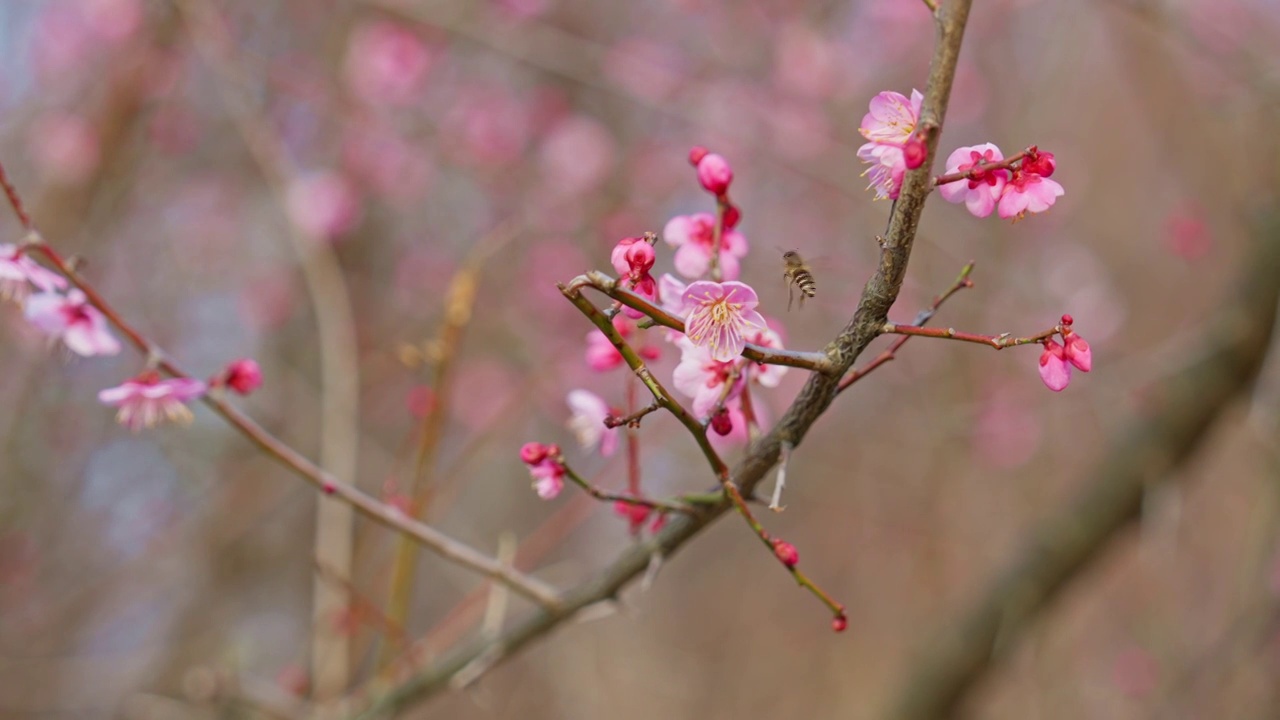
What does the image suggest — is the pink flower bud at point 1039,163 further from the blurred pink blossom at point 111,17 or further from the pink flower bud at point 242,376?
the blurred pink blossom at point 111,17

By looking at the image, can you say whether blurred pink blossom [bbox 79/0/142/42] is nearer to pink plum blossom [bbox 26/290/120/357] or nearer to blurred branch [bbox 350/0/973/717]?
pink plum blossom [bbox 26/290/120/357]

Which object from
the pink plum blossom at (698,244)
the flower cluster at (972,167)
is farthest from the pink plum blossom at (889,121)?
the pink plum blossom at (698,244)

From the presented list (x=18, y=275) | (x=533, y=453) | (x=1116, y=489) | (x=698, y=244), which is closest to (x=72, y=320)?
(x=18, y=275)

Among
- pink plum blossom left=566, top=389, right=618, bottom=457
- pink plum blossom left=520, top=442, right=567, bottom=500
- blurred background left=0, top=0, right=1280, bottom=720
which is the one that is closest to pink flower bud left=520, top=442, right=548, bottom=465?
pink plum blossom left=520, top=442, right=567, bottom=500

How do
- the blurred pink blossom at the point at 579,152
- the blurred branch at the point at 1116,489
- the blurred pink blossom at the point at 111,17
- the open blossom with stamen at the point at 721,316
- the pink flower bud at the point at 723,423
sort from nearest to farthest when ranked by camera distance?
1. the open blossom with stamen at the point at 721,316
2. the pink flower bud at the point at 723,423
3. the blurred branch at the point at 1116,489
4. the blurred pink blossom at the point at 111,17
5. the blurred pink blossom at the point at 579,152

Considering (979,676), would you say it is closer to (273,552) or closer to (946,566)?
(946,566)

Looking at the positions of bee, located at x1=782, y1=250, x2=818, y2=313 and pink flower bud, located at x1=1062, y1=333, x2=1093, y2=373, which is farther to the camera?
bee, located at x1=782, y1=250, x2=818, y2=313

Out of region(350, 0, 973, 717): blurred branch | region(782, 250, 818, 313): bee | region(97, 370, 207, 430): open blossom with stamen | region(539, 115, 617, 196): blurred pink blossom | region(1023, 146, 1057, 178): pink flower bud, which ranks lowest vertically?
region(350, 0, 973, 717): blurred branch
